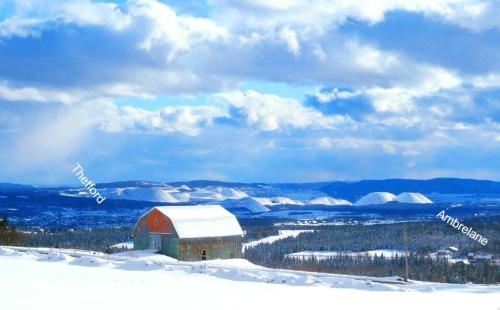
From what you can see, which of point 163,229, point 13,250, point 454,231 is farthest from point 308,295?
point 454,231

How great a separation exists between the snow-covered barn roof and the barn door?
2.15 m

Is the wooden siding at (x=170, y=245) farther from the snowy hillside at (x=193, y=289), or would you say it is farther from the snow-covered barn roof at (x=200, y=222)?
the snowy hillside at (x=193, y=289)

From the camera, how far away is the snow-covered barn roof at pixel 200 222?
5734cm

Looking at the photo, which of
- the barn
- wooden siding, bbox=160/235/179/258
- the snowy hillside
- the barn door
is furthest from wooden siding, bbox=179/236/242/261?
the snowy hillside

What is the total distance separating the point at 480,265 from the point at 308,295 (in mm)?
91373

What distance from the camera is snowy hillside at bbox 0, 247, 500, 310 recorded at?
22625mm

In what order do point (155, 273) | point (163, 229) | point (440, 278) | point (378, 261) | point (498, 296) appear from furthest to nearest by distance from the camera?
1. point (378, 261)
2. point (440, 278)
3. point (163, 229)
4. point (155, 273)
5. point (498, 296)

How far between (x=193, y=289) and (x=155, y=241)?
3228 centimetres

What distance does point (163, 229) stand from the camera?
58.1 m

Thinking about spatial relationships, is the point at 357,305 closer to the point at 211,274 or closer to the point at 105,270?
the point at 211,274

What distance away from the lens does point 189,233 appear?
2244 inches

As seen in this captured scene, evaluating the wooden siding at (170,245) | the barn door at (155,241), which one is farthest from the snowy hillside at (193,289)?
the barn door at (155,241)

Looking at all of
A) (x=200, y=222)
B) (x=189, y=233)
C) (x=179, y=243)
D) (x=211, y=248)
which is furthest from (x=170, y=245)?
→ (x=211, y=248)

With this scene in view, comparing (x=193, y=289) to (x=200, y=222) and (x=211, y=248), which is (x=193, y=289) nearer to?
(x=211, y=248)
